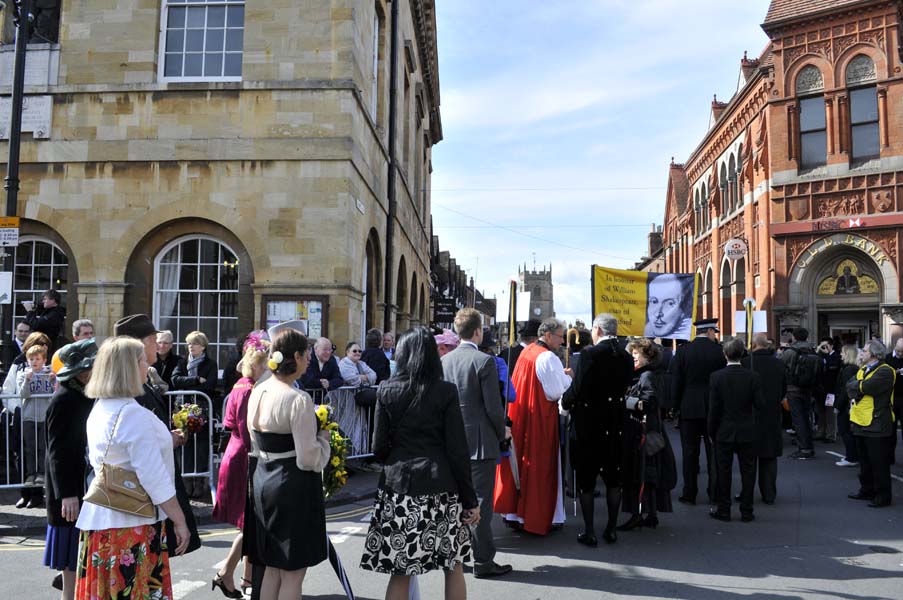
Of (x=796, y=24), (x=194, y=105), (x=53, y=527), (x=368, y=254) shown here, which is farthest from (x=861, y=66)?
(x=53, y=527)

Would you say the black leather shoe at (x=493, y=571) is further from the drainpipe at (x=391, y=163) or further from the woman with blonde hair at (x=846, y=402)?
the drainpipe at (x=391, y=163)

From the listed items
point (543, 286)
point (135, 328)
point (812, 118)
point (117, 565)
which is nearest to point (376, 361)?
point (135, 328)

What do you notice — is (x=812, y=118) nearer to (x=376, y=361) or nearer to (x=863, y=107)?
(x=863, y=107)

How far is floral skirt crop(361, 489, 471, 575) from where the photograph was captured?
162 inches

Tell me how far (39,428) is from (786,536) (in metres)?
7.80

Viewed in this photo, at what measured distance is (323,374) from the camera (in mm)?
9297

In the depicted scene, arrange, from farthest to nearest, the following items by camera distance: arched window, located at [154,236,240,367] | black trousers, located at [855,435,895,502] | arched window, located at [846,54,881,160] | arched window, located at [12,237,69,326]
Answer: arched window, located at [846,54,881,160]
arched window, located at [12,237,69,326]
arched window, located at [154,236,240,367]
black trousers, located at [855,435,895,502]

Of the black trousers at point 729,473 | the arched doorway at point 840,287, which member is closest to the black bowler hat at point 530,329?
the black trousers at point 729,473

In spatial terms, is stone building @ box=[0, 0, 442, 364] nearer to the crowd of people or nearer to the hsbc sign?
the crowd of people

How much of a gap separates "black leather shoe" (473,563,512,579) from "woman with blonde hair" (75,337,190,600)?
8.75 ft

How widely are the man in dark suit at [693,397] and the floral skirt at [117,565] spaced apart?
625 cm

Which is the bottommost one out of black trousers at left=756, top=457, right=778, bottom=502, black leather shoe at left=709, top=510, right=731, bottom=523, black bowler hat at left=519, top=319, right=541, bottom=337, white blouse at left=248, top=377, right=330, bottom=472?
black leather shoe at left=709, top=510, right=731, bottom=523

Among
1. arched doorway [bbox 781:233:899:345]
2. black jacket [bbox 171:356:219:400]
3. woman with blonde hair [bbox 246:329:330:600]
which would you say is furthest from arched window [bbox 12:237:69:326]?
arched doorway [bbox 781:233:899:345]

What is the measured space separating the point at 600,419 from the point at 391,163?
12.1 metres
